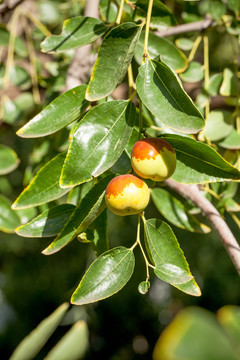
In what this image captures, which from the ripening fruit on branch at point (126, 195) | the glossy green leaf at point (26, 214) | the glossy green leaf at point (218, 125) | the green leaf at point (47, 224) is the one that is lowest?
the glossy green leaf at point (218, 125)

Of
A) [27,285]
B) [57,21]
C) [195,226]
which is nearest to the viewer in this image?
[195,226]

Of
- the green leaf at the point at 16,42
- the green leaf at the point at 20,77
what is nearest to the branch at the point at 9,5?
the green leaf at the point at 16,42

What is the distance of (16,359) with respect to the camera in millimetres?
365

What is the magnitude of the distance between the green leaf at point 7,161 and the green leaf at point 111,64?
0.48 meters

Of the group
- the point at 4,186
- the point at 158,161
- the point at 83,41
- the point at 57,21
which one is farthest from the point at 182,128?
the point at 57,21

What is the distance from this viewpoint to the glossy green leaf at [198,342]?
0.18 m

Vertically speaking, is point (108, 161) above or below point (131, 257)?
above

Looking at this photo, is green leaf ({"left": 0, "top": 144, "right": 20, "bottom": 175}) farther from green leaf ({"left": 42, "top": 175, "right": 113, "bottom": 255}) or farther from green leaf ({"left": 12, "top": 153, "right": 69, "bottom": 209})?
green leaf ({"left": 42, "top": 175, "right": 113, "bottom": 255})

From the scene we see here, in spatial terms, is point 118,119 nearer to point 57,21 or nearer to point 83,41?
point 83,41

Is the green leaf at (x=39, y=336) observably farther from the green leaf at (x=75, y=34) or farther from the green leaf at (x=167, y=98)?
the green leaf at (x=75, y=34)

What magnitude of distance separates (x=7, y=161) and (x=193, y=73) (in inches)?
21.0

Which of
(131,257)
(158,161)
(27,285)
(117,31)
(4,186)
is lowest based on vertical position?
(27,285)

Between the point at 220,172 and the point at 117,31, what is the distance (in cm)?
25

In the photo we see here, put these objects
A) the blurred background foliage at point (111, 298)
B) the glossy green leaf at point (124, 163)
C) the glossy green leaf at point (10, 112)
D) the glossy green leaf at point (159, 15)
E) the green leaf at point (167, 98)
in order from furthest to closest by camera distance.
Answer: the blurred background foliage at point (111, 298)
the glossy green leaf at point (10, 112)
the glossy green leaf at point (159, 15)
the glossy green leaf at point (124, 163)
the green leaf at point (167, 98)
